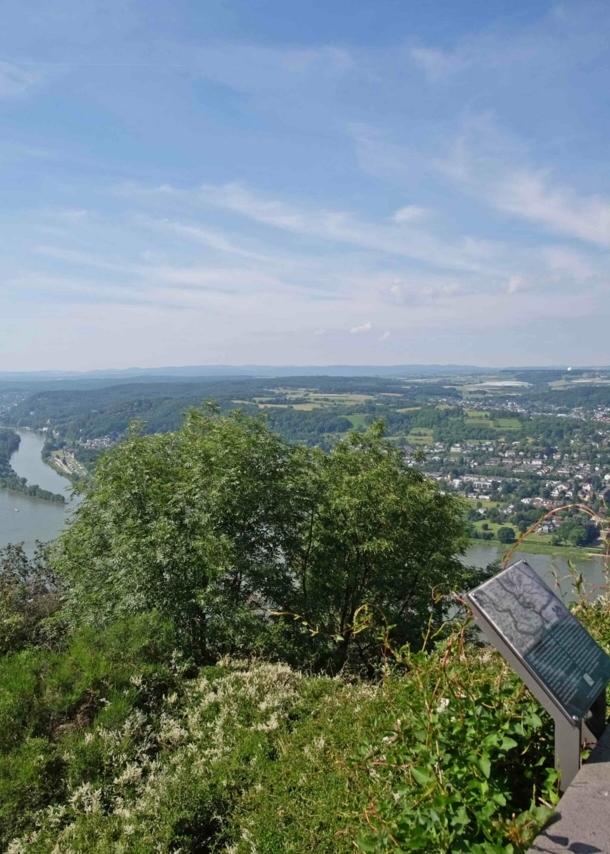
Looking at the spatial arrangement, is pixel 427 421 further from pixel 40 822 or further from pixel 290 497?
pixel 40 822

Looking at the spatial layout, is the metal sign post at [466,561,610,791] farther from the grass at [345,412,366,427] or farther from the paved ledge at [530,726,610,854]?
the grass at [345,412,366,427]

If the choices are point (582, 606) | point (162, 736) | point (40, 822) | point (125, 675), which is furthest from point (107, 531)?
point (582, 606)

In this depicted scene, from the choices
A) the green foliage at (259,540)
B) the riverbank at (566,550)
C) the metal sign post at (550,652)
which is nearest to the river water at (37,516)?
the riverbank at (566,550)

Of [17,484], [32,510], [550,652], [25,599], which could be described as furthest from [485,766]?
[17,484]

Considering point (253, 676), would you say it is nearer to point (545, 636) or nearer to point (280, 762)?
point (280, 762)

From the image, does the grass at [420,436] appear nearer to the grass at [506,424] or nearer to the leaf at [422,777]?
the grass at [506,424]

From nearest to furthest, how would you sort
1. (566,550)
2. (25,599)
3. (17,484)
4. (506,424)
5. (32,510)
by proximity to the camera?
1. (566,550)
2. (25,599)
3. (32,510)
4. (17,484)
5. (506,424)

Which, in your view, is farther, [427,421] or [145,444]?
[427,421]
